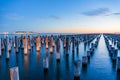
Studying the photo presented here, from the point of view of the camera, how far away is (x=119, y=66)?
16250 millimetres

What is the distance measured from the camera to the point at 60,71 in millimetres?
17016

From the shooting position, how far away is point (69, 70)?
1744cm

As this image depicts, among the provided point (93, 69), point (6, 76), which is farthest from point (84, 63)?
point (6, 76)

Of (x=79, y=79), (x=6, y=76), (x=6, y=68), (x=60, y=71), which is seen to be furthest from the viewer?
(x=6, y=68)

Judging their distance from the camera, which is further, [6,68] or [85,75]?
[6,68]

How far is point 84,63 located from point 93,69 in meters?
1.06

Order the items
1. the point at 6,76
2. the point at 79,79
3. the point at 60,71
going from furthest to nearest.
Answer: the point at 60,71 < the point at 6,76 < the point at 79,79

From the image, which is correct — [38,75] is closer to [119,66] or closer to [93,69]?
[93,69]

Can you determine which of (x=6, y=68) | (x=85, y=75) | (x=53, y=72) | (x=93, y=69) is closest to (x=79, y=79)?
(x=85, y=75)

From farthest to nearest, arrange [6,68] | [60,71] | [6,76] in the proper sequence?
1. [6,68]
2. [60,71]
3. [6,76]

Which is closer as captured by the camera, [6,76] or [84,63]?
[6,76]

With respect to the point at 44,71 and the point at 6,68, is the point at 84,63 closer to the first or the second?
the point at 44,71

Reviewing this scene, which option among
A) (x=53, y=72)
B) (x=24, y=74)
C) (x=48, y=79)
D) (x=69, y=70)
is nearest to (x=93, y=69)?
(x=69, y=70)

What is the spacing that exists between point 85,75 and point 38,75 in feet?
12.7
